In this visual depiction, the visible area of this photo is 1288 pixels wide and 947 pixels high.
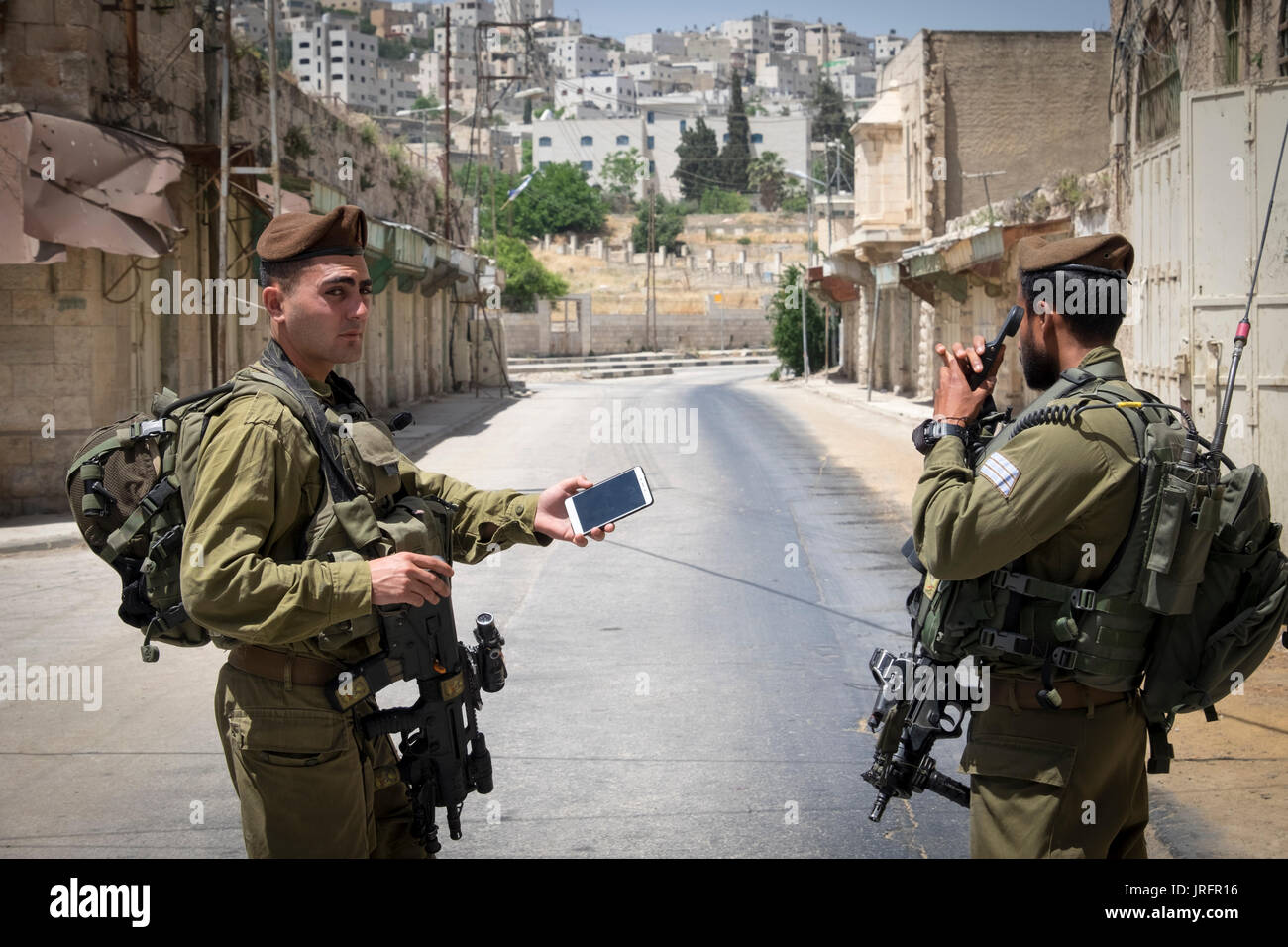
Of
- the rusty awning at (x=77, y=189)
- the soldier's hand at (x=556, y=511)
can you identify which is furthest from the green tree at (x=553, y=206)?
the soldier's hand at (x=556, y=511)

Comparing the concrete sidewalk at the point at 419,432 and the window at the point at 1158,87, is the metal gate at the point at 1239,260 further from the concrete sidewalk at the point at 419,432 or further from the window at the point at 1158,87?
the concrete sidewalk at the point at 419,432

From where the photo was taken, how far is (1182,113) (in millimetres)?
9992

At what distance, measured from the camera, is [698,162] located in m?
152

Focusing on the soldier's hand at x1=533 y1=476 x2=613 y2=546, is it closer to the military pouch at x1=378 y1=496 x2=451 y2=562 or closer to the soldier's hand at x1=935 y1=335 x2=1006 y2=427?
the military pouch at x1=378 y1=496 x2=451 y2=562

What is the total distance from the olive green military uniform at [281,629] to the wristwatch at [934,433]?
1.40 meters

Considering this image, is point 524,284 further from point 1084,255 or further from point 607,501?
point 1084,255

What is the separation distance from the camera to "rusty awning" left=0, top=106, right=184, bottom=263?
1245cm

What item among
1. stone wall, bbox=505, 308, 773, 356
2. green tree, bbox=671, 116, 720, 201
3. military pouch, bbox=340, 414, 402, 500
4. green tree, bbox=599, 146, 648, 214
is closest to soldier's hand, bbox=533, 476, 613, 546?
military pouch, bbox=340, 414, 402, 500

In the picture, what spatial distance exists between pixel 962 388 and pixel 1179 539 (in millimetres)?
622

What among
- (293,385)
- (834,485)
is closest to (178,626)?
(293,385)

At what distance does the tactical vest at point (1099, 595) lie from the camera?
119 inches

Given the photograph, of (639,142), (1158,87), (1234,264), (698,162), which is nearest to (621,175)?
(698,162)

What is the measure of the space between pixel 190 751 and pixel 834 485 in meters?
10.9

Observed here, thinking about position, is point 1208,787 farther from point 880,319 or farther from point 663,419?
point 880,319
